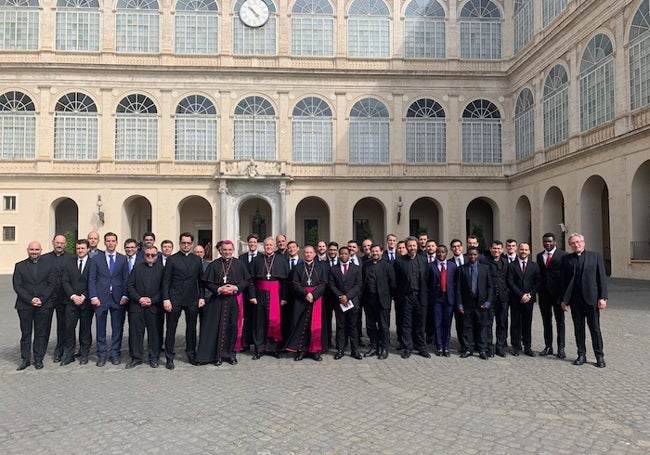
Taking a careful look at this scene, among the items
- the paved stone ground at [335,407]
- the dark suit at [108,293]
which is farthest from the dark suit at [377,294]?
the dark suit at [108,293]

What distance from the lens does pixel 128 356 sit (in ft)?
26.8

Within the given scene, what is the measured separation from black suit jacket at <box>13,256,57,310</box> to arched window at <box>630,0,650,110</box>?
2123 centimetres

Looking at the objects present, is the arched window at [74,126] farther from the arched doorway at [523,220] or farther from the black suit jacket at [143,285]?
the arched doorway at [523,220]

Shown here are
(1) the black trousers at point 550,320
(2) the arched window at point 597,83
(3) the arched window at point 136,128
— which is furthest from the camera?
(3) the arched window at point 136,128

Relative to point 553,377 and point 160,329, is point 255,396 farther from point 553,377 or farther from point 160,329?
point 553,377

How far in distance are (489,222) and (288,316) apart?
28789 millimetres

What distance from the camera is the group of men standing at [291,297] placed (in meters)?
7.58

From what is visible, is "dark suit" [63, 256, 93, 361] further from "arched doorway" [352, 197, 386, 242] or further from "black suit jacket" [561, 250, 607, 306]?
"arched doorway" [352, 197, 386, 242]

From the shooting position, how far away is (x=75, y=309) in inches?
308

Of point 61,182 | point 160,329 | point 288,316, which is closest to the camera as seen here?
point 160,329

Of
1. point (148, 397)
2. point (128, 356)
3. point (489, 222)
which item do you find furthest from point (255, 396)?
point (489, 222)

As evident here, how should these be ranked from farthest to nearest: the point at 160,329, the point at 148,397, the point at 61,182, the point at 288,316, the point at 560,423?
1. the point at 61,182
2. the point at 288,316
3. the point at 160,329
4. the point at 148,397
5. the point at 560,423

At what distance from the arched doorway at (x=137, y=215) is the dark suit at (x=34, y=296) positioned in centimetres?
2412

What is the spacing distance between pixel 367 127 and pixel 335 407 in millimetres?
27040
